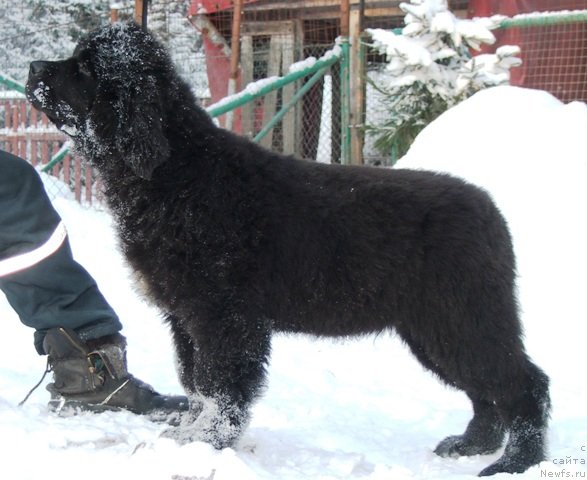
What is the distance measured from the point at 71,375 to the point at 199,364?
81cm

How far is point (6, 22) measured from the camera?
14.9 metres

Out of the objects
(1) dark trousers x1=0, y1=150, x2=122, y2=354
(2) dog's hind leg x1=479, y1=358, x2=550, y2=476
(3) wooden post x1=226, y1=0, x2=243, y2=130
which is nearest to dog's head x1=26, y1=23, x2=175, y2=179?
(1) dark trousers x1=0, y1=150, x2=122, y2=354

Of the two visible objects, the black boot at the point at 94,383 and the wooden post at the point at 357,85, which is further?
the wooden post at the point at 357,85

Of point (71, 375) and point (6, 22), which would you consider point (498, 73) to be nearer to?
point (71, 375)

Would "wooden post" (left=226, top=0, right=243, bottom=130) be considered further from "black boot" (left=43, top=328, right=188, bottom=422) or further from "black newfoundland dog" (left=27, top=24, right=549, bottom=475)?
"black newfoundland dog" (left=27, top=24, right=549, bottom=475)

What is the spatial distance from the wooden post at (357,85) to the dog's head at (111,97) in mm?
5288

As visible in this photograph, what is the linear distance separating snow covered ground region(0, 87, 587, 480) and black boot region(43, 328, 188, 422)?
5.8 inches

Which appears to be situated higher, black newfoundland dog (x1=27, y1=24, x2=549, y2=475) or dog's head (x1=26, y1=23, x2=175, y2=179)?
dog's head (x1=26, y1=23, x2=175, y2=179)

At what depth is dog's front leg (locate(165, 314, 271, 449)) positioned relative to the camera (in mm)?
3000

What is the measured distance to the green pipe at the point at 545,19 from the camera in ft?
23.0

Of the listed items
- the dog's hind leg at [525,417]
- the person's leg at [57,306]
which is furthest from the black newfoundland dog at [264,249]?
the person's leg at [57,306]

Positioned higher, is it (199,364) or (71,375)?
(199,364)

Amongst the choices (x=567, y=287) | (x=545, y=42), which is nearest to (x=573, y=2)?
(x=545, y=42)

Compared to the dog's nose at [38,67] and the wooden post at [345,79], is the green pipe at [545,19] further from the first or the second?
the dog's nose at [38,67]
